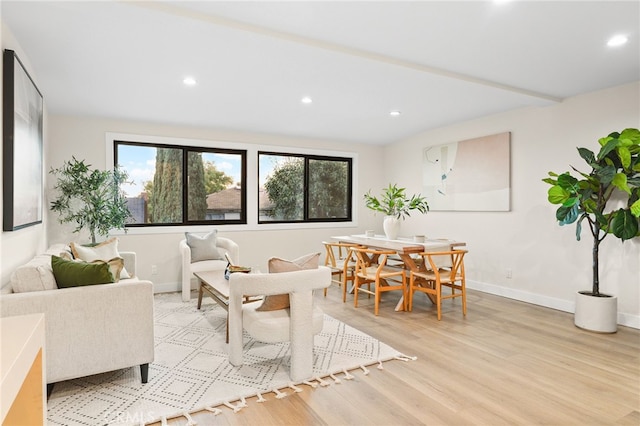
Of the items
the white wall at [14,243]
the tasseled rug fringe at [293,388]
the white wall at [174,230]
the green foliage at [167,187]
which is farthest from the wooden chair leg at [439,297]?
the green foliage at [167,187]

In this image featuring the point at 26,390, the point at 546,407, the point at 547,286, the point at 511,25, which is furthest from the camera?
the point at 547,286

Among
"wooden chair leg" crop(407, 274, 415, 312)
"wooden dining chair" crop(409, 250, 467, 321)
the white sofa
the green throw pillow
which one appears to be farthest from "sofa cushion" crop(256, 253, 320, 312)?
"wooden chair leg" crop(407, 274, 415, 312)

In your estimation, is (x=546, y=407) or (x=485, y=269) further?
(x=485, y=269)

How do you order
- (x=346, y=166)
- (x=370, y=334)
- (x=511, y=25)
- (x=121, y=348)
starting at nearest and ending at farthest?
(x=121, y=348), (x=511, y=25), (x=370, y=334), (x=346, y=166)

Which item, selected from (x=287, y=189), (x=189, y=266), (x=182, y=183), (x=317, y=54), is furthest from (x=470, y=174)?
(x=182, y=183)

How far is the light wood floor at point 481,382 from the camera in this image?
2215mm

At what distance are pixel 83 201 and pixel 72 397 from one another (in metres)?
2.91

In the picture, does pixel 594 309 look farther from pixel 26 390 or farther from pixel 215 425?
pixel 26 390

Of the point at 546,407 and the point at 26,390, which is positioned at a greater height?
the point at 26,390

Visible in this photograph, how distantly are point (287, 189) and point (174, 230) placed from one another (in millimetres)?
2002

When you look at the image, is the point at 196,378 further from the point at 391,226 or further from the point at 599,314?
the point at 599,314

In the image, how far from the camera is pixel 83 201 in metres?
4.64

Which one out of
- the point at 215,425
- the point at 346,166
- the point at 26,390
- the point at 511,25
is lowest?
the point at 215,425

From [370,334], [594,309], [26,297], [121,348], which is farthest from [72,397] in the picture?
[594,309]
